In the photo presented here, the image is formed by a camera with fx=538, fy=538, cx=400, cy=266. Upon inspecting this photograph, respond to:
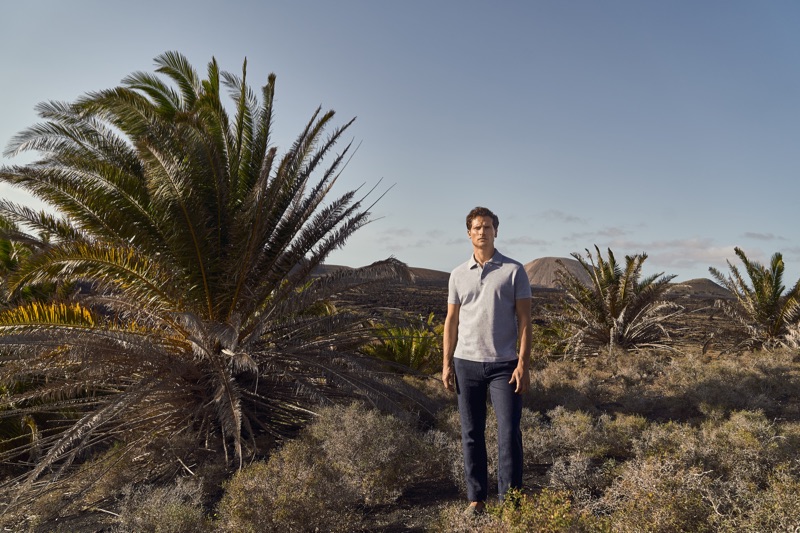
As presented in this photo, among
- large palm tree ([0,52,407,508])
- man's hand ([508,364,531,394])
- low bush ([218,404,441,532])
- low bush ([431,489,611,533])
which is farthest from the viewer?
large palm tree ([0,52,407,508])

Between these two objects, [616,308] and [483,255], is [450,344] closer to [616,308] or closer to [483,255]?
[483,255]

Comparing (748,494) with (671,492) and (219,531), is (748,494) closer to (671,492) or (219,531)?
(671,492)

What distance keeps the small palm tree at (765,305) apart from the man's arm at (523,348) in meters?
10.6

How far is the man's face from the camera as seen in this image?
13.0 feet

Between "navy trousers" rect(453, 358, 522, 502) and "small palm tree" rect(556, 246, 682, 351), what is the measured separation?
8425 millimetres

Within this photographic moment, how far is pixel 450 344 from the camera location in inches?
162

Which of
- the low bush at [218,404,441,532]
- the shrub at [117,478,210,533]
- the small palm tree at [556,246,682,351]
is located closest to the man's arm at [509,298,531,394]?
the low bush at [218,404,441,532]

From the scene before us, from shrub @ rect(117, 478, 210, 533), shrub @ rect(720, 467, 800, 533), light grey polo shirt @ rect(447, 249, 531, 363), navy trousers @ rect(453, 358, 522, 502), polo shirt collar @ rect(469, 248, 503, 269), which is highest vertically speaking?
polo shirt collar @ rect(469, 248, 503, 269)

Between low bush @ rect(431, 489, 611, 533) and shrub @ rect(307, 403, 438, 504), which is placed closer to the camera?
Answer: low bush @ rect(431, 489, 611, 533)

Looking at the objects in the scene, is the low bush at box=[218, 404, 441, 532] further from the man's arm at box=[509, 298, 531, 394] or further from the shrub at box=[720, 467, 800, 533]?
the shrub at box=[720, 467, 800, 533]

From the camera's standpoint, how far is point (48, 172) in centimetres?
593

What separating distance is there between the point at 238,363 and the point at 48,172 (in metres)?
3.19

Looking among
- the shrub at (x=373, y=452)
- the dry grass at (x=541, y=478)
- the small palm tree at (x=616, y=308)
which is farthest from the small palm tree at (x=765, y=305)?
the shrub at (x=373, y=452)

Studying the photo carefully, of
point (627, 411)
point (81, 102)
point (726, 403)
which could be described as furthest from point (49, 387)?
point (726, 403)
